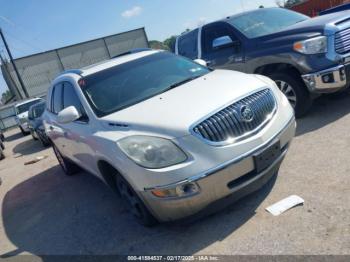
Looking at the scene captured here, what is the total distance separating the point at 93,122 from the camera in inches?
158

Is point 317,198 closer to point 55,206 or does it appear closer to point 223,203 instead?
point 223,203

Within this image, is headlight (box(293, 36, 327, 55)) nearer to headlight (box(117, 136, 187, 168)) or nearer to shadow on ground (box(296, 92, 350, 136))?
shadow on ground (box(296, 92, 350, 136))

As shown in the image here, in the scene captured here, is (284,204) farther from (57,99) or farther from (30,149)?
(30,149)

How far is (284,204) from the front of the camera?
347 centimetres

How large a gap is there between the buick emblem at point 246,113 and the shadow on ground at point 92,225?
35.3 inches

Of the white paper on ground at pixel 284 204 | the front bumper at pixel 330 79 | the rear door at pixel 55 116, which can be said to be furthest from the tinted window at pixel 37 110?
the white paper on ground at pixel 284 204

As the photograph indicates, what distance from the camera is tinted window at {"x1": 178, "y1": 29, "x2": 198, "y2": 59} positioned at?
7.41m

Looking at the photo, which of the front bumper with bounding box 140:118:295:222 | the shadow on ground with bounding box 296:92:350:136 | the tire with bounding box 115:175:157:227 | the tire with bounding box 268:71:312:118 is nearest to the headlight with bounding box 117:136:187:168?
the front bumper with bounding box 140:118:295:222

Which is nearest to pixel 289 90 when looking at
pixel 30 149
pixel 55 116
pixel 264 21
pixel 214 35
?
pixel 264 21

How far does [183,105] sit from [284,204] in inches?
53.3

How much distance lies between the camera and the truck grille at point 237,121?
10.4 ft

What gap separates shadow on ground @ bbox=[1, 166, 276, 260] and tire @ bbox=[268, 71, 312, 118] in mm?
2048

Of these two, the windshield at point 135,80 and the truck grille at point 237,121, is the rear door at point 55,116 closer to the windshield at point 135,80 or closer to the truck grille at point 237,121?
the windshield at point 135,80

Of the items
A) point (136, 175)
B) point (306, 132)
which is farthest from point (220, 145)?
point (306, 132)
